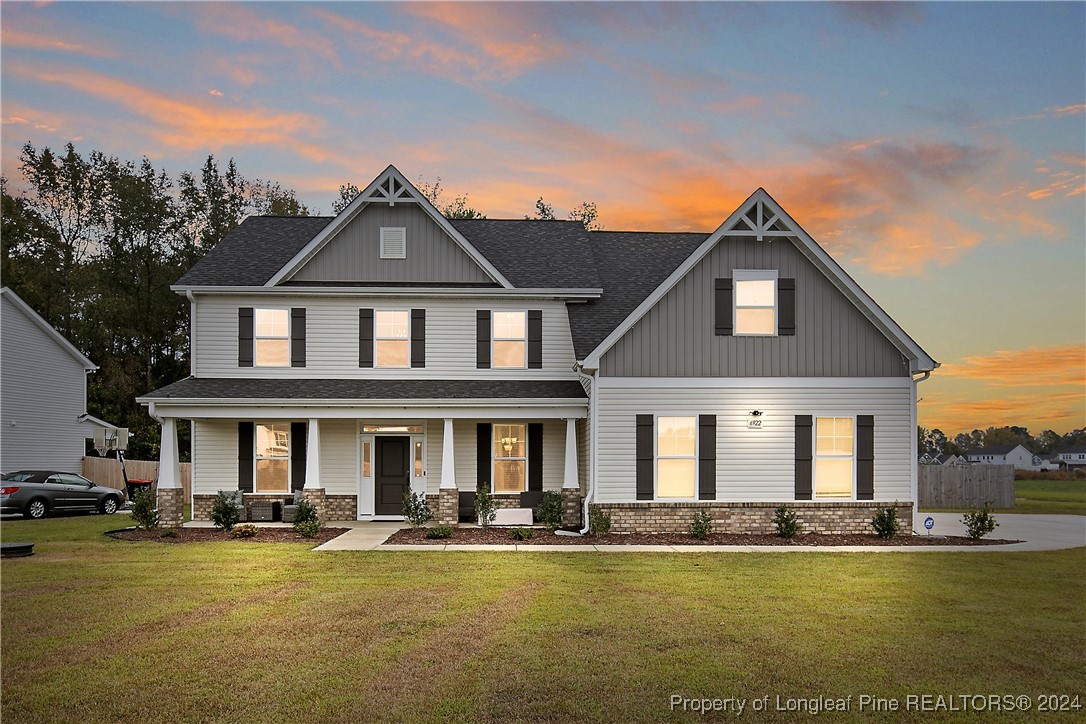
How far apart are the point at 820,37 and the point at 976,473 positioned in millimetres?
19566

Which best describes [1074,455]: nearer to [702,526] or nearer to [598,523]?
[702,526]

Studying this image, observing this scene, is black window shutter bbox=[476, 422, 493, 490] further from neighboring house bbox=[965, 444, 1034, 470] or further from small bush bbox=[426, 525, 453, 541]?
neighboring house bbox=[965, 444, 1034, 470]

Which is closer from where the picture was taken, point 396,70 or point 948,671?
point 948,671

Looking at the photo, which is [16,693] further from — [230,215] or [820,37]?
[230,215]

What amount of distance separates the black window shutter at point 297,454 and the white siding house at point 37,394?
1488 centimetres

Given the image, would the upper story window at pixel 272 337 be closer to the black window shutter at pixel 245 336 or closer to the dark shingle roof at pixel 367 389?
the black window shutter at pixel 245 336

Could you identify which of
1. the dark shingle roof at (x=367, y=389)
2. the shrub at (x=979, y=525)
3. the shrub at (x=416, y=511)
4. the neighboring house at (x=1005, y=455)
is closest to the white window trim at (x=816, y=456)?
the shrub at (x=979, y=525)

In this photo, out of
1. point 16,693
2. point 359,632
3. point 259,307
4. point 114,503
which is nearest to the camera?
point 16,693

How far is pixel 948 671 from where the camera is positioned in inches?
348

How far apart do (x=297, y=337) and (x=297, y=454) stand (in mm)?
3102

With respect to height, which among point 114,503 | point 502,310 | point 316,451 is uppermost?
point 502,310

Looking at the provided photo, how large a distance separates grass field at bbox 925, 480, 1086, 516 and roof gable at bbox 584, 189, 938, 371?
1298 centimetres

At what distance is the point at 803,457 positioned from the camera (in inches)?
800

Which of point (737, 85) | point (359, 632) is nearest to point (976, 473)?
point (737, 85)
